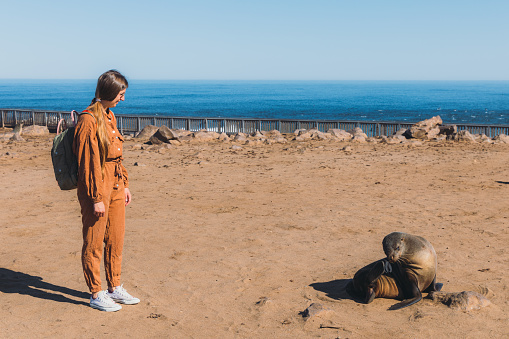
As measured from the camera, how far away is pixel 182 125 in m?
24.2

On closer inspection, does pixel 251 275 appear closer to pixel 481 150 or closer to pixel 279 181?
pixel 279 181

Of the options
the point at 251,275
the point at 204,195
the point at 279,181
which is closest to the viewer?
the point at 251,275

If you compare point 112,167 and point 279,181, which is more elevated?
point 112,167

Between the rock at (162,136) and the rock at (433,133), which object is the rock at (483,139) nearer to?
the rock at (433,133)

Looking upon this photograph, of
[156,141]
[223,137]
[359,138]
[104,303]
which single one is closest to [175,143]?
[156,141]

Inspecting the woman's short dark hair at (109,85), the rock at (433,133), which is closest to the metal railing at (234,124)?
the rock at (433,133)

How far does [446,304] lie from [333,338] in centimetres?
125

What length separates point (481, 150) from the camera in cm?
1553

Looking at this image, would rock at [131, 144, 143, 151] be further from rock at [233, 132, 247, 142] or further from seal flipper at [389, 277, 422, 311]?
seal flipper at [389, 277, 422, 311]

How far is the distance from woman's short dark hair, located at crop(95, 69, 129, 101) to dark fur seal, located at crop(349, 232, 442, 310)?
2.68 m

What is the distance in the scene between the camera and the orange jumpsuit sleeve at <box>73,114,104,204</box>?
3871mm

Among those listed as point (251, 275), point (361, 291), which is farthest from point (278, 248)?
point (361, 291)

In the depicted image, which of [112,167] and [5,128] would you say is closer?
[112,167]

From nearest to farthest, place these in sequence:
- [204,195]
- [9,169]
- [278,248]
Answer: [278,248] < [204,195] < [9,169]
